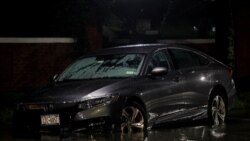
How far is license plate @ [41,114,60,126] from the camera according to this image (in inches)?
389

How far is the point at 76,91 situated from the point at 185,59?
283 cm

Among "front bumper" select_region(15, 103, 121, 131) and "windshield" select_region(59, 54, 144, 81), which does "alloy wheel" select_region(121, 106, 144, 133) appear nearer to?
"front bumper" select_region(15, 103, 121, 131)

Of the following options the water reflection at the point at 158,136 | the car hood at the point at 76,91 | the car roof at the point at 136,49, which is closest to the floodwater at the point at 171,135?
the water reflection at the point at 158,136

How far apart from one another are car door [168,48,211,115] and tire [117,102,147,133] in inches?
52.8

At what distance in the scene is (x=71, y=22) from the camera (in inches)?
945

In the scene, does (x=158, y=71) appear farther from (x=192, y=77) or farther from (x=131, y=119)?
(x=192, y=77)

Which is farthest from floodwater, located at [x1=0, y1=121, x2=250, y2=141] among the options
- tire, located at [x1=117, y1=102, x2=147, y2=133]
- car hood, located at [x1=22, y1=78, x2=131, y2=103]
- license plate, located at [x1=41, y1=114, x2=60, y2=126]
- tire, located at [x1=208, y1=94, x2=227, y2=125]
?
car hood, located at [x1=22, y1=78, x2=131, y2=103]

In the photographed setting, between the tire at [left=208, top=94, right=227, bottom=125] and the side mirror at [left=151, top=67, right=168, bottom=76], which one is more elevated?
the side mirror at [left=151, top=67, right=168, bottom=76]

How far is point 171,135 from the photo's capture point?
10.5 m

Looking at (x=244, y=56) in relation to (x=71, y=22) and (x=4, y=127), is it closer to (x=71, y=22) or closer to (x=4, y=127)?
(x=71, y=22)

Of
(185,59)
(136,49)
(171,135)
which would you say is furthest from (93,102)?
(185,59)

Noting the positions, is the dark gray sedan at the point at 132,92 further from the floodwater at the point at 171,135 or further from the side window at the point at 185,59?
the floodwater at the point at 171,135

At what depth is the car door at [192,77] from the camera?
11.6 m

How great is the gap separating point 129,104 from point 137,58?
3.75ft
